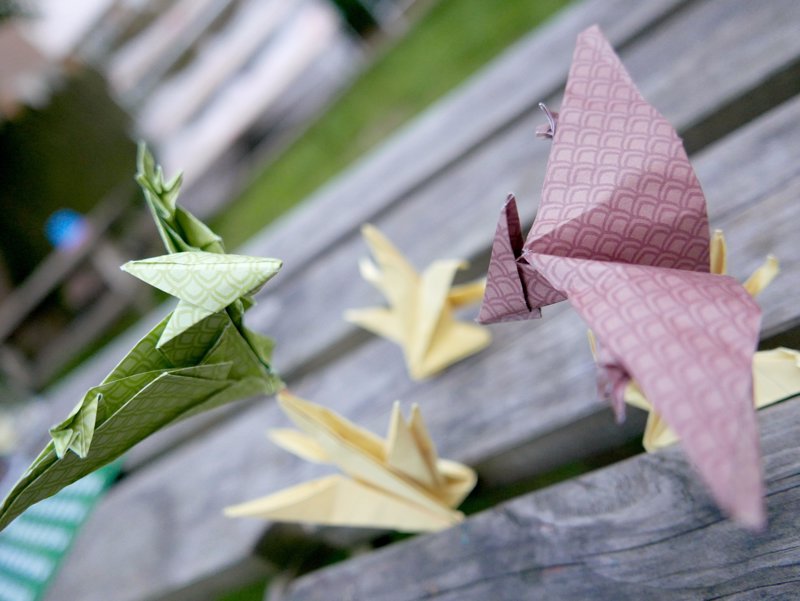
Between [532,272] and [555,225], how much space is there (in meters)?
0.04

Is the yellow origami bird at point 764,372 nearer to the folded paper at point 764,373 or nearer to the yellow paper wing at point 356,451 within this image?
the folded paper at point 764,373

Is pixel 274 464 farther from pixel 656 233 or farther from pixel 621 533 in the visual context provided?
pixel 656 233

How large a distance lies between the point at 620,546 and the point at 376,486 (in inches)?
10.4

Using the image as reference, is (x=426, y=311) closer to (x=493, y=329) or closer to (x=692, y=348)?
(x=493, y=329)

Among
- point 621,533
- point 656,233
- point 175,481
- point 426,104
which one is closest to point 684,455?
point 621,533

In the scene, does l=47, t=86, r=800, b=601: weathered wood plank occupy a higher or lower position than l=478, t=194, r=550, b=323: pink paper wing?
lower

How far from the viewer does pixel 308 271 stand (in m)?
1.18

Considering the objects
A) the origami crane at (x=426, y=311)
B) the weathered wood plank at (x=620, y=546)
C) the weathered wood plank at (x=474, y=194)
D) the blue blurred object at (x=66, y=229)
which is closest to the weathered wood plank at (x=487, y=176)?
the weathered wood plank at (x=474, y=194)

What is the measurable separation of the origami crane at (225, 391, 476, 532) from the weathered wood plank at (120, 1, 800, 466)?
0.31 meters

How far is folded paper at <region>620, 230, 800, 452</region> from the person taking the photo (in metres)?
0.50

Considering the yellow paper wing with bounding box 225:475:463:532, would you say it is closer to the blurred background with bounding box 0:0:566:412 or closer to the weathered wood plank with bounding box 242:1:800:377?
the weathered wood plank with bounding box 242:1:800:377

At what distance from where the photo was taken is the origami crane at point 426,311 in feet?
2.62

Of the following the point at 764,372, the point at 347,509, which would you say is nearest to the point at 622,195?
the point at 764,372

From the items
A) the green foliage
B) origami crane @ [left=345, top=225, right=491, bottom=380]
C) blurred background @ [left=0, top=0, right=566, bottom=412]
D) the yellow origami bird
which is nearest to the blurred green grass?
blurred background @ [left=0, top=0, right=566, bottom=412]
